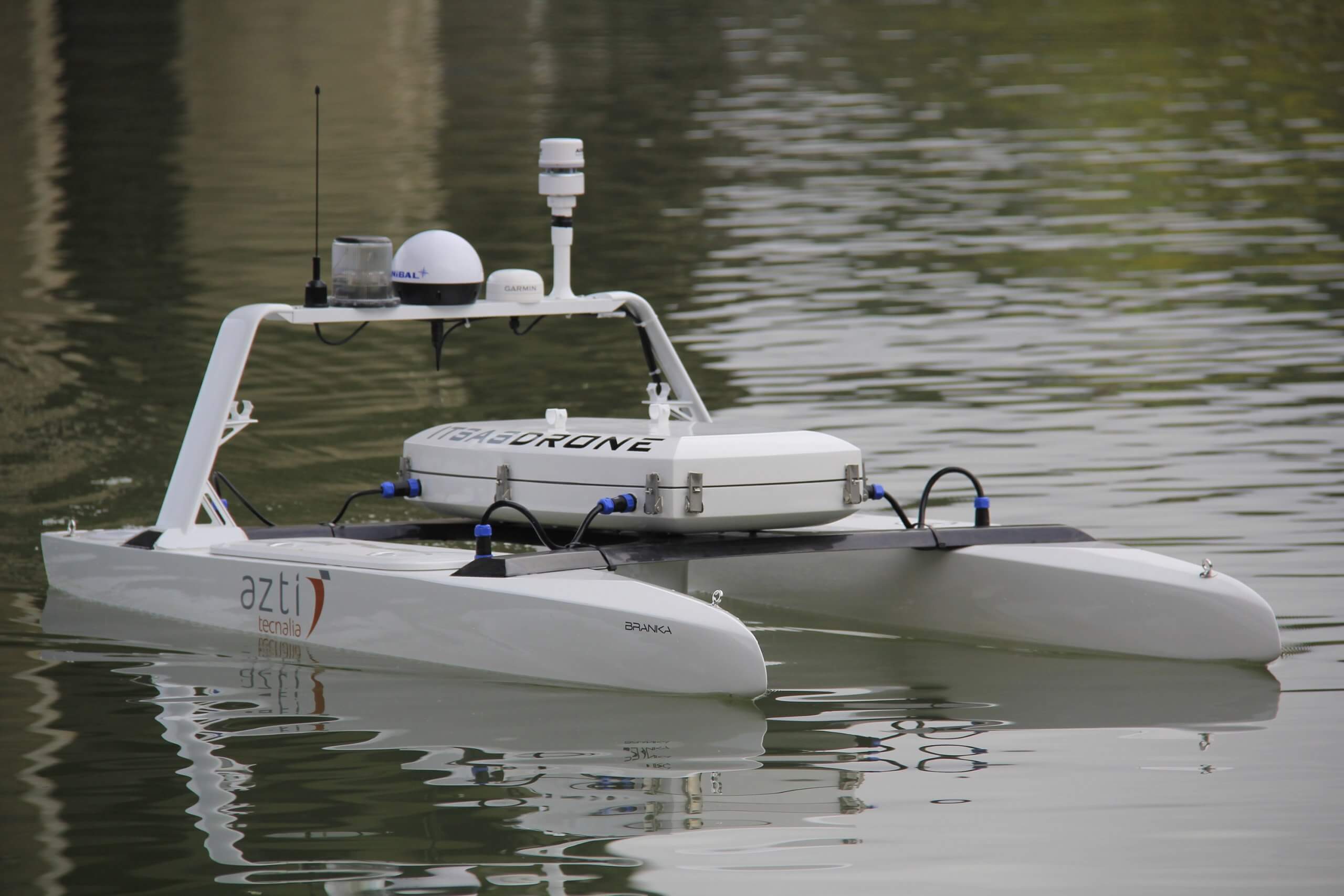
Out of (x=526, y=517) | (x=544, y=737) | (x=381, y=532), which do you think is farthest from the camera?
(x=381, y=532)

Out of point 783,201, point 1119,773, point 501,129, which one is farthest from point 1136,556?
point 501,129

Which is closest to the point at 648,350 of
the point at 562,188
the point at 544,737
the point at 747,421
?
the point at 562,188

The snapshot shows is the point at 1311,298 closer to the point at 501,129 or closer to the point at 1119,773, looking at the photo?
the point at 1119,773

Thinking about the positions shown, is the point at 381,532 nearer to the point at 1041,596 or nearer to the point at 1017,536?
the point at 1017,536

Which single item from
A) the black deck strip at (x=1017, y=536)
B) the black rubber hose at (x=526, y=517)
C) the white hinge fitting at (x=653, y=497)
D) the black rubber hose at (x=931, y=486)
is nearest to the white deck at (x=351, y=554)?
the black rubber hose at (x=526, y=517)

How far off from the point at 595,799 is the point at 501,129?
27.7 metres

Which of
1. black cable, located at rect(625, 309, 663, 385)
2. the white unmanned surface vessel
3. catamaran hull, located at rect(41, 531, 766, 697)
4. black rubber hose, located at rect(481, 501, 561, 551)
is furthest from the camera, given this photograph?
black cable, located at rect(625, 309, 663, 385)

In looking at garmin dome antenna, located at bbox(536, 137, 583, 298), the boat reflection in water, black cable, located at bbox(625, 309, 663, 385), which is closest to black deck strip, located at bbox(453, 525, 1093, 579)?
the boat reflection in water

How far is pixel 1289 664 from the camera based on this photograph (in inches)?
311

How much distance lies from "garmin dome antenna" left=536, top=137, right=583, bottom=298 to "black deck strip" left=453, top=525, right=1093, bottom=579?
1486mm

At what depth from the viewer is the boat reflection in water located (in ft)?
19.7

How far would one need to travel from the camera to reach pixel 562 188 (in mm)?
8883

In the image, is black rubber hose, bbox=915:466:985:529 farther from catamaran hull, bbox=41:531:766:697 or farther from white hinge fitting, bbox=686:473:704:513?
catamaran hull, bbox=41:531:766:697

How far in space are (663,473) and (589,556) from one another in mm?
424
